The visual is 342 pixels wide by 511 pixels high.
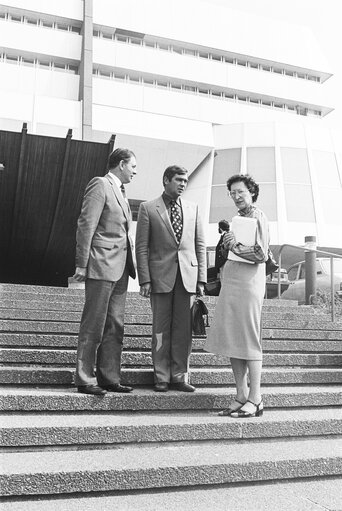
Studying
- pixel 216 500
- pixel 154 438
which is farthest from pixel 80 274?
pixel 216 500

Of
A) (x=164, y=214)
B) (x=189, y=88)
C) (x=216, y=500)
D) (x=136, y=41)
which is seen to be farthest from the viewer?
(x=189, y=88)

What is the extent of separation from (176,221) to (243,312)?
0.93 meters

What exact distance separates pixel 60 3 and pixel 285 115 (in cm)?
1622

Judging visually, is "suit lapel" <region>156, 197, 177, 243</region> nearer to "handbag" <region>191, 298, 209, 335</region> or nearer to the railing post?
"handbag" <region>191, 298, 209, 335</region>

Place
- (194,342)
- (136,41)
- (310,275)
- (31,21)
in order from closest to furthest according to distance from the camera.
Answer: (194,342) < (310,275) < (31,21) < (136,41)

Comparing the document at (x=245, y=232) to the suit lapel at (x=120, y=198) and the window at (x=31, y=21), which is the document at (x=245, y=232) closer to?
the suit lapel at (x=120, y=198)

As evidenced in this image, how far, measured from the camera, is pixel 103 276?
11.8 feet

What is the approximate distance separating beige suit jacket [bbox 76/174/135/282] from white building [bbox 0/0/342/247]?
1600cm

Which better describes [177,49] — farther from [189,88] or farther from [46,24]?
[46,24]

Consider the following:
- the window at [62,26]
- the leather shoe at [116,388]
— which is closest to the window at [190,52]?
the window at [62,26]

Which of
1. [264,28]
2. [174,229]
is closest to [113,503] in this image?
[174,229]

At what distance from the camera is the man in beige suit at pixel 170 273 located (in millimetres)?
3852

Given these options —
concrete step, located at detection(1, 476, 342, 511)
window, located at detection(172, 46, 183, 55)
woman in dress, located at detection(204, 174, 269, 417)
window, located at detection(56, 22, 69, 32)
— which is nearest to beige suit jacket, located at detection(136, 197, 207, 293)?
woman in dress, located at detection(204, 174, 269, 417)

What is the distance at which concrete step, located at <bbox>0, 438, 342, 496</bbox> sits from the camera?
259 cm
